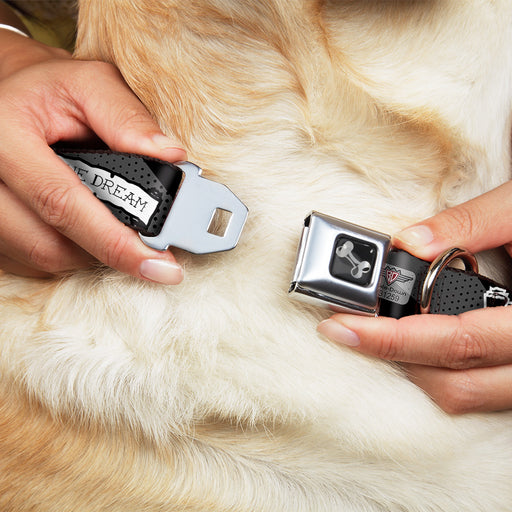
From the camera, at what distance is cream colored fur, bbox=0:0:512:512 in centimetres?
71

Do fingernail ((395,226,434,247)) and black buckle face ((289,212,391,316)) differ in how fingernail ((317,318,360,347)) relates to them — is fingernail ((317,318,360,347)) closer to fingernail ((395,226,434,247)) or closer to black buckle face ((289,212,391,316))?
black buckle face ((289,212,391,316))

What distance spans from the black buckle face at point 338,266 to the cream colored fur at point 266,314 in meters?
0.09

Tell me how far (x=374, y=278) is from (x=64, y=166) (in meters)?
0.50

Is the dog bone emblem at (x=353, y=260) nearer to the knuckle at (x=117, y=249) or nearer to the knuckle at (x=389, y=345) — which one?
the knuckle at (x=389, y=345)

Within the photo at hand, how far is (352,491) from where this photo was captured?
0.72 m

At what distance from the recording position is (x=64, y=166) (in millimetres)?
738

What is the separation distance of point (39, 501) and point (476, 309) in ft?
2.53

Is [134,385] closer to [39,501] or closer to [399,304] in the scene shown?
[39,501]

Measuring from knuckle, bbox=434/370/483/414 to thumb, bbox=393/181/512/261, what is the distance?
0.21 m

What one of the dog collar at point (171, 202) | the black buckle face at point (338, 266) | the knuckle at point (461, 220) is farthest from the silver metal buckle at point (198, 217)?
the knuckle at point (461, 220)

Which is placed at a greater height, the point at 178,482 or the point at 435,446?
the point at 435,446

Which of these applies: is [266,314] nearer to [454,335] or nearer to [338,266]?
[338,266]

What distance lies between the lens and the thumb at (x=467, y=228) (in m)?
0.73

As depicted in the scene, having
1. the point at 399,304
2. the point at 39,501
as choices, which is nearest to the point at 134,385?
the point at 39,501
